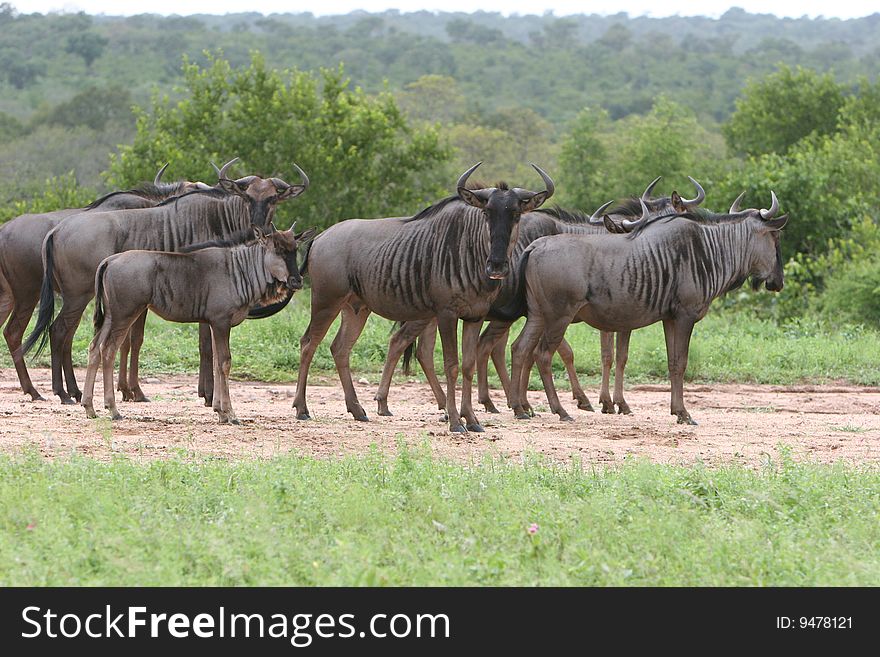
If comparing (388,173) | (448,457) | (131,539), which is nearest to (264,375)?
(448,457)

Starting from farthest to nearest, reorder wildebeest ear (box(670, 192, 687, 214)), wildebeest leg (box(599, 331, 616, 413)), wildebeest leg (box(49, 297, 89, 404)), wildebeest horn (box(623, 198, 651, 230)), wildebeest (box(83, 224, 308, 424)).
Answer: wildebeest ear (box(670, 192, 687, 214)) < wildebeest leg (box(599, 331, 616, 413)) < wildebeest horn (box(623, 198, 651, 230)) < wildebeest leg (box(49, 297, 89, 404)) < wildebeest (box(83, 224, 308, 424))

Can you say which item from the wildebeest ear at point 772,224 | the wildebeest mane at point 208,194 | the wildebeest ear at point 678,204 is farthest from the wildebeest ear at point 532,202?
the wildebeest mane at point 208,194

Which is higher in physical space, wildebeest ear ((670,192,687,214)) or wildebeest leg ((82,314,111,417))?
wildebeest ear ((670,192,687,214))

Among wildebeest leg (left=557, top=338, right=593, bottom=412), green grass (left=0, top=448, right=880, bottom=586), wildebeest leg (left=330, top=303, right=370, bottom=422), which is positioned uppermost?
green grass (left=0, top=448, right=880, bottom=586)

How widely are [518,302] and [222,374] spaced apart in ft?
8.79

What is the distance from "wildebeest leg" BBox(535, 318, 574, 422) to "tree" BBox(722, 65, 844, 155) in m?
32.9

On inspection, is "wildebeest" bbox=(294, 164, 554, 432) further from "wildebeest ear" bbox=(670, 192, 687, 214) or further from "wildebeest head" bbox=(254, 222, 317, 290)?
"wildebeest ear" bbox=(670, 192, 687, 214)

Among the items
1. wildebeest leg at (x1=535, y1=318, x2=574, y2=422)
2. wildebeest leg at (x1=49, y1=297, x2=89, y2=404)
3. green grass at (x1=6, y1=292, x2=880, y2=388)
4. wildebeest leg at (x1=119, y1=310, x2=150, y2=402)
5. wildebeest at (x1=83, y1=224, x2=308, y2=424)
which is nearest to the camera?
wildebeest at (x1=83, y1=224, x2=308, y2=424)

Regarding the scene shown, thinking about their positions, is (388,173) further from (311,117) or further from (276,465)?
(276,465)

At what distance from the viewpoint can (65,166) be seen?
1933 inches

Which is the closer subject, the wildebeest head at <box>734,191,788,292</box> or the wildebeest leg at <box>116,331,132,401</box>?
the wildebeest head at <box>734,191,788,292</box>

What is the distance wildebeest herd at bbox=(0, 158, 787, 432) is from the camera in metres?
9.65

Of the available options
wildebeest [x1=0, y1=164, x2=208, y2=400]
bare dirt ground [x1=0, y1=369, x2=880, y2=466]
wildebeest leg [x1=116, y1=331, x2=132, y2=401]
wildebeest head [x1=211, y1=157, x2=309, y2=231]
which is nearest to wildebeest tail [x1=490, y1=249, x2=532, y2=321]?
bare dirt ground [x1=0, y1=369, x2=880, y2=466]

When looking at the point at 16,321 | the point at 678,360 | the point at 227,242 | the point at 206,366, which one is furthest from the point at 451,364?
the point at 16,321
